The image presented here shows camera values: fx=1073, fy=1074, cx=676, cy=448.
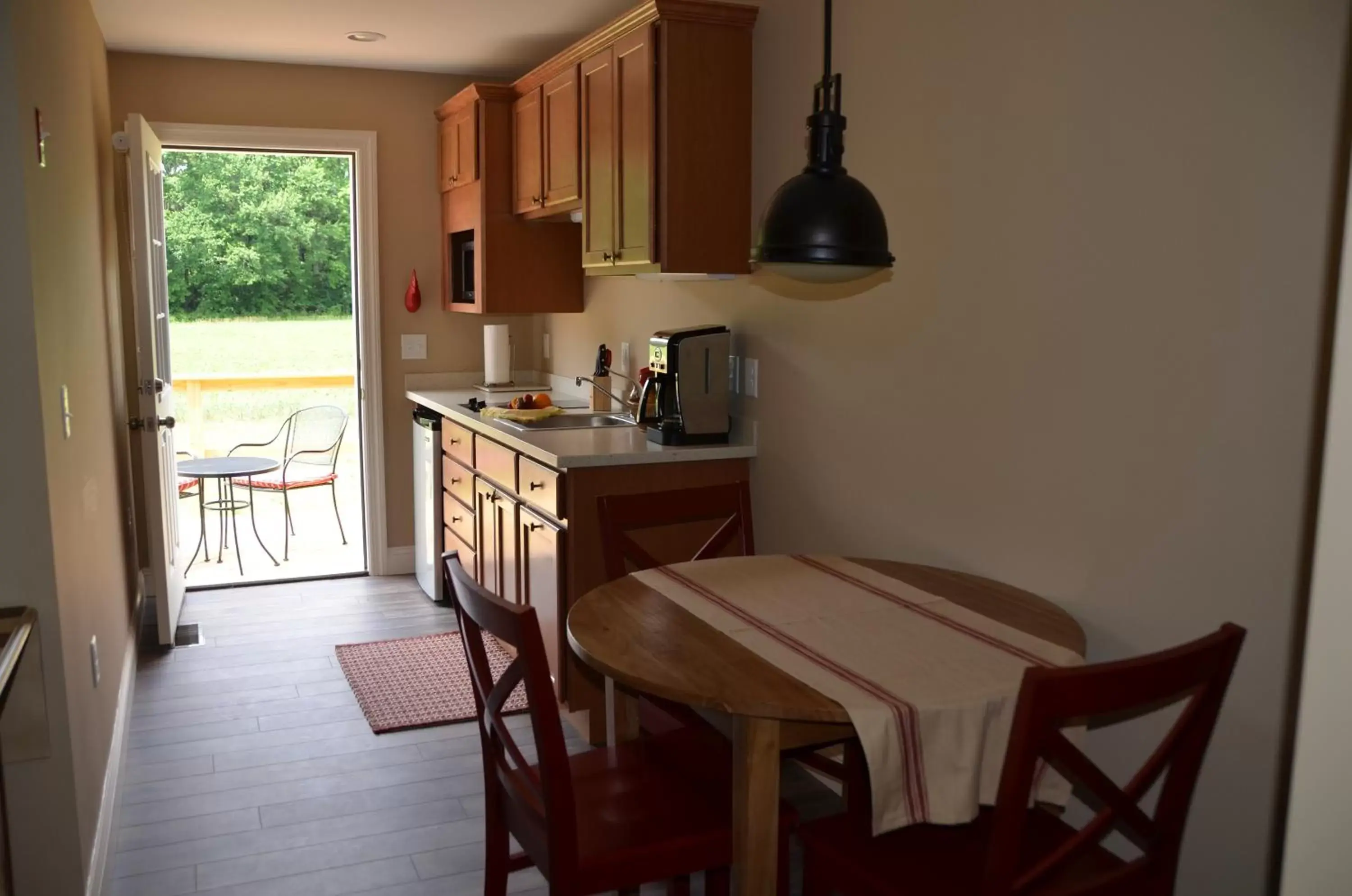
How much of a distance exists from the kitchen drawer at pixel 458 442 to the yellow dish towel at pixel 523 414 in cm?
18

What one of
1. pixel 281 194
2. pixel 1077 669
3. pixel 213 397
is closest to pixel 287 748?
pixel 1077 669

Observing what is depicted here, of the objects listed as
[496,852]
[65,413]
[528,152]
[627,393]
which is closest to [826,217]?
[496,852]

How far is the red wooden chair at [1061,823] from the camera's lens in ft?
4.52

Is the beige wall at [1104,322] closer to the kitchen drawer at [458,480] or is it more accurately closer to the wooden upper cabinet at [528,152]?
the wooden upper cabinet at [528,152]

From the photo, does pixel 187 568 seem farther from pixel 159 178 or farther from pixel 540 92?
pixel 540 92

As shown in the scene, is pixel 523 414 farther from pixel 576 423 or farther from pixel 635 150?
pixel 635 150

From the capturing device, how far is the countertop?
3.35 m

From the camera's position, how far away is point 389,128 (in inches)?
209

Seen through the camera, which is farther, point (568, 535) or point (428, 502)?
point (428, 502)

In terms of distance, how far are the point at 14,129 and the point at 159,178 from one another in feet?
8.58

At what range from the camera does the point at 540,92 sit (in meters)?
4.34

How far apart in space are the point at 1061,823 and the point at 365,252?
4.39 meters

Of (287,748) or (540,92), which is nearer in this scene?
(287,748)

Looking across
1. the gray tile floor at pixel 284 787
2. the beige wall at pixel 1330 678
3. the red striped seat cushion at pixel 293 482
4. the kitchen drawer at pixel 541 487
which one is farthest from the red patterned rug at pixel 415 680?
the beige wall at pixel 1330 678
